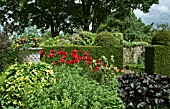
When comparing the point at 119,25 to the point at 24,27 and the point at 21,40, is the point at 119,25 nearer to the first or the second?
the point at 24,27

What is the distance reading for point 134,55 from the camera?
840 inches

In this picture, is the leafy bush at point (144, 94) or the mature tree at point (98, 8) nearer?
the leafy bush at point (144, 94)

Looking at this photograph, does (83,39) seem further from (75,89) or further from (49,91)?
(75,89)

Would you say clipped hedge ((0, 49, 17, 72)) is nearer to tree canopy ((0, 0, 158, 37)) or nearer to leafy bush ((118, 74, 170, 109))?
leafy bush ((118, 74, 170, 109))

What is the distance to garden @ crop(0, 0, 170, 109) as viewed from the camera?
209 inches

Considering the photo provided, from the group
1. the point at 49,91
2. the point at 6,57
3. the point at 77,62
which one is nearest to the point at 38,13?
the point at 6,57

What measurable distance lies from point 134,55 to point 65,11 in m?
7.35

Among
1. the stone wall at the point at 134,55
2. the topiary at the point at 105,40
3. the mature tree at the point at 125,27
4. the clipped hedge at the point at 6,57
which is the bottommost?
the stone wall at the point at 134,55

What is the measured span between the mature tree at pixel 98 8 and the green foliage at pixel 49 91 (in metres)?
17.8

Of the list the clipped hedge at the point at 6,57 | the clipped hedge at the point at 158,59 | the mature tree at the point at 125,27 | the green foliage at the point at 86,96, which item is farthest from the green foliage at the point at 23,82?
the mature tree at the point at 125,27

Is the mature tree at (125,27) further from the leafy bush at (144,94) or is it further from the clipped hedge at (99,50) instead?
the leafy bush at (144,94)

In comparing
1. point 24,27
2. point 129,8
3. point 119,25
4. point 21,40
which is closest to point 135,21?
point 119,25

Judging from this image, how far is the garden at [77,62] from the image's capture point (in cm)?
532

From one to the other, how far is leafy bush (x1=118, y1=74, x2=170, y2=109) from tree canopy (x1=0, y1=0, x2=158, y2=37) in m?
17.9
